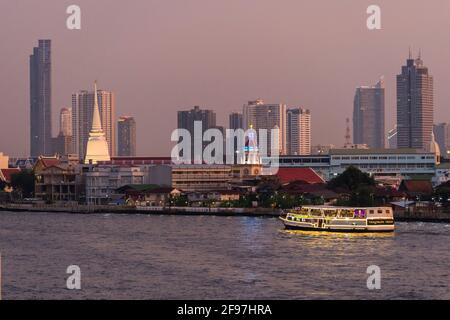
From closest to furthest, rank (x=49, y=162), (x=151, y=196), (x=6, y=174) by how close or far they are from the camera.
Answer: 1. (x=151, y=196)
2. (x=49, y=162)
3. (x=6, y=174)

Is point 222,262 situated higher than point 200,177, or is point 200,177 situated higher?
point 200,177

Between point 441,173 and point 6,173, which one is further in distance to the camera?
point 6,173

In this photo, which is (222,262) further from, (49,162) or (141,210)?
(49,162)

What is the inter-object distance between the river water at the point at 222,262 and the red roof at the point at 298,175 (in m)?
35.5

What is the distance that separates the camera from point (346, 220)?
4494cm

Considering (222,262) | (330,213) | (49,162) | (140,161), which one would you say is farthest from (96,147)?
(222,262)

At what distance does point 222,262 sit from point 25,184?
68.6 meters

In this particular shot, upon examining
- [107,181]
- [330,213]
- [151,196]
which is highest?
[107,181]

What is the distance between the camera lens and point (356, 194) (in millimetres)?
60812

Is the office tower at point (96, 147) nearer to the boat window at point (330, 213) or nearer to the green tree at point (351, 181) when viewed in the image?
the green tree at point (351, 181)

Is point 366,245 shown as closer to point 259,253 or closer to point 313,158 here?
point 259,253

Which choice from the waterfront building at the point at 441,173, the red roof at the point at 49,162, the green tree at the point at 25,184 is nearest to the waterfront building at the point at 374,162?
the waterfront building at the point at 441,173

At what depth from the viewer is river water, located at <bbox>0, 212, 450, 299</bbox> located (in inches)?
964
